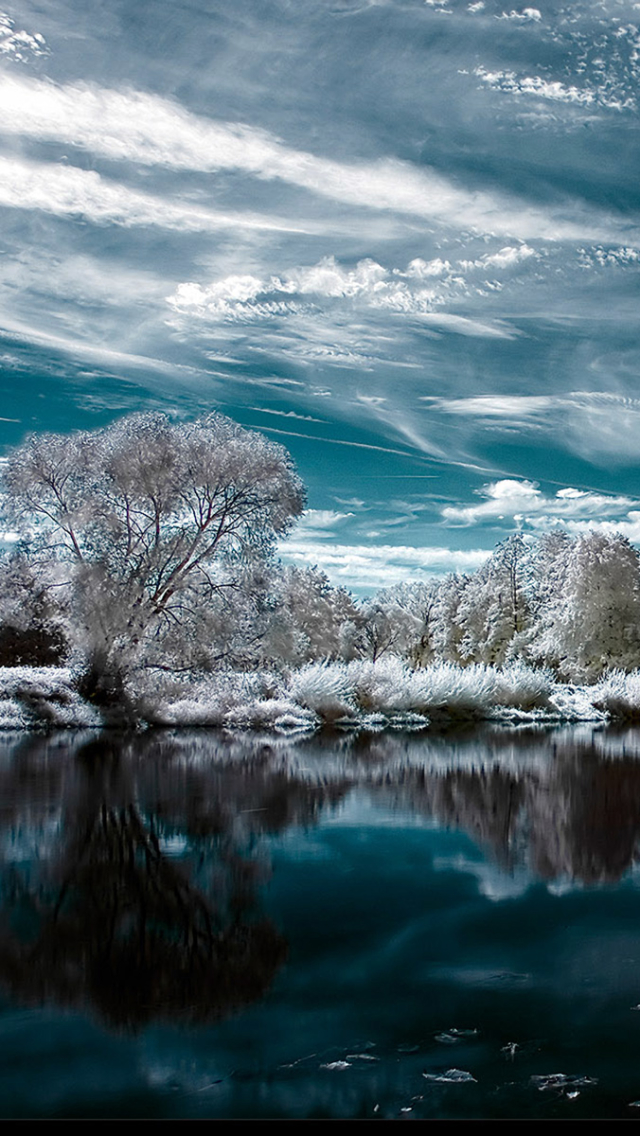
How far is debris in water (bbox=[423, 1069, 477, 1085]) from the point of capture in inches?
126

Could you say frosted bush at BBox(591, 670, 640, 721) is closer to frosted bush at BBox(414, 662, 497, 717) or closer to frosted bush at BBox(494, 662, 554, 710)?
frosted bush at BBox(494, 662, 554, 710)

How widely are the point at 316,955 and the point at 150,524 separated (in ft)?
63.0

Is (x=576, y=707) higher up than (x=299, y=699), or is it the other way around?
(x=299, y=699)

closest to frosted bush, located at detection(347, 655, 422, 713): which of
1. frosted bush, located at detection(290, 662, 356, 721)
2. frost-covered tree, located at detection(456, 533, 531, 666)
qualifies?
frosted bush, located at detection(290, 662, 356, 721)

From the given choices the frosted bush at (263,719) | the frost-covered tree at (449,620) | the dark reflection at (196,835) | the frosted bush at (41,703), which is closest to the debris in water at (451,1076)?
the dark reflection at (196,835)

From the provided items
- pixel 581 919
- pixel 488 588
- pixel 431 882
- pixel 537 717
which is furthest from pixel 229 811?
pixel 488 588

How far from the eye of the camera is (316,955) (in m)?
4.68

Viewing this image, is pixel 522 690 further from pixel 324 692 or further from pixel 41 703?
pixel 41 703

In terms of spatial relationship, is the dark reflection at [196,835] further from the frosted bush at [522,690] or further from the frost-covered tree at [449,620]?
the frost-covered tree at [449,620]

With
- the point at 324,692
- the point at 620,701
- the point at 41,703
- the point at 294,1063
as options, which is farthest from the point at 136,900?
the point at 620,701

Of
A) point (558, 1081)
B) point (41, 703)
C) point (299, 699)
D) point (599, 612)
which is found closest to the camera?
point (558, 1081)

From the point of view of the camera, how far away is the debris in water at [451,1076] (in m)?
3.21

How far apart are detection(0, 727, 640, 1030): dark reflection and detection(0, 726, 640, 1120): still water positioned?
0.03m

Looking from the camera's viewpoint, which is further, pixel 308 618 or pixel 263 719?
pixel 308 618
